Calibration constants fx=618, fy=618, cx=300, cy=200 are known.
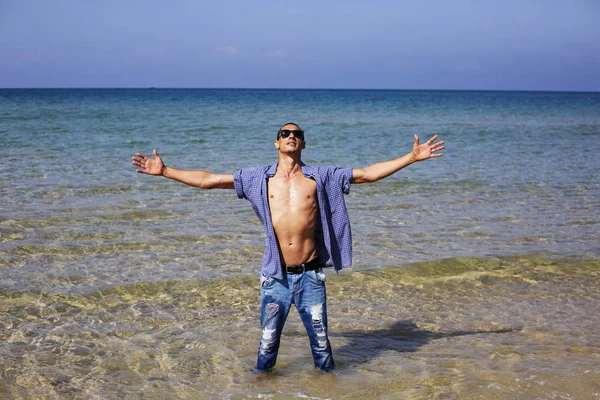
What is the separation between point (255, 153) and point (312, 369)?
16446 millimetres

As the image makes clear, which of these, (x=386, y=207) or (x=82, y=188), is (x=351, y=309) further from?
(x=82, y=188)

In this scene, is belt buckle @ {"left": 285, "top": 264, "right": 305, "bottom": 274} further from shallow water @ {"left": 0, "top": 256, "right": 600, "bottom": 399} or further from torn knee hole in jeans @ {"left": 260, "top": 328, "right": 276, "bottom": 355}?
shallow water @ {"left": 0, "top": 256, "right": 600, "bottom": 399}

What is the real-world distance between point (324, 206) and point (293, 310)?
2.63 m

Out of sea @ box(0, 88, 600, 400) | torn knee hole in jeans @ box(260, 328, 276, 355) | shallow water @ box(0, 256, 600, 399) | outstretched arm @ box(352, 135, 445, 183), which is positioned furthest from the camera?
sea @ box(0, 88, 600, 400)

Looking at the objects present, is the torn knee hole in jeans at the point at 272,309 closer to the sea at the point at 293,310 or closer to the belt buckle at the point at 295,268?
the belt buckle at the point at 295,268

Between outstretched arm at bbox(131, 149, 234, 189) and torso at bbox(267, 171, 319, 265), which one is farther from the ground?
outstretched arm at bbox(131, 149, 234, 189)

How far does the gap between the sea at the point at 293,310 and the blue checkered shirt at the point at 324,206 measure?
118 cm

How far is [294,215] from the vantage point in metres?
5.06

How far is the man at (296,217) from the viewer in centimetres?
502

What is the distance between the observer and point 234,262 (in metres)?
8.97

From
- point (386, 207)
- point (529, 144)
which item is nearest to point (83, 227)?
point (386, 207)

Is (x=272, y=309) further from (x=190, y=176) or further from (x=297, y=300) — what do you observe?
(x=190, y=176)

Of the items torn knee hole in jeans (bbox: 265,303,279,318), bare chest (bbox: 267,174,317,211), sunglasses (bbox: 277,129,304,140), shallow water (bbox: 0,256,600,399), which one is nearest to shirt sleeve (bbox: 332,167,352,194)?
bare chest (bbox: 267,174,317,211)

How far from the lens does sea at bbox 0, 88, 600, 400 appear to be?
5473 mm
